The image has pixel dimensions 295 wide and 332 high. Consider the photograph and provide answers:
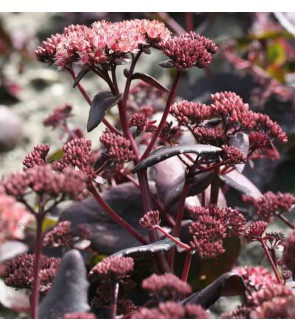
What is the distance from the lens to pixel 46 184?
56 centimetres

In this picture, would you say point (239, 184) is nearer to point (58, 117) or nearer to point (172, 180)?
point (172, 180)

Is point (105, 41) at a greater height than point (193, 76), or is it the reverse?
point (193, 76)

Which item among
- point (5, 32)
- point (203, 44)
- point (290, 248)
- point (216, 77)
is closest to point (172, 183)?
point (203, 44)

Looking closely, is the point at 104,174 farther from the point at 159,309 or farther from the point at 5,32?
the point at 5,32

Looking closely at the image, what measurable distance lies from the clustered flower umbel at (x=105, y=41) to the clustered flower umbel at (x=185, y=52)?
2 centimetres

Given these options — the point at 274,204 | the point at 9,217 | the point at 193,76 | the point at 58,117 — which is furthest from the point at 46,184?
the point at 193,76

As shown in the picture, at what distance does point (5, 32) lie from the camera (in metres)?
2.15

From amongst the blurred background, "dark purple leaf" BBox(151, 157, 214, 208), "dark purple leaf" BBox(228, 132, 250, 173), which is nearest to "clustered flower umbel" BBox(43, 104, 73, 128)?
"dark purple leaf" BBox(151, 157, 214, 208)

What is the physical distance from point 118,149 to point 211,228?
16cm

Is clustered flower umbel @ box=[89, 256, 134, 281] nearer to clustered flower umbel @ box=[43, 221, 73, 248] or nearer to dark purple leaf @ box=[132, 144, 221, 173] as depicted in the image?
dark purple leaf @ box=[132, 144, 221, 173]

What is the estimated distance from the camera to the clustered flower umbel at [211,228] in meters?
0.72

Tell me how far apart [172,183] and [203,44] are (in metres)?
0.24

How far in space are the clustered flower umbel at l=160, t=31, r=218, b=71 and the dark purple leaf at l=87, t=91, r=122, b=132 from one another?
0.09 metres
